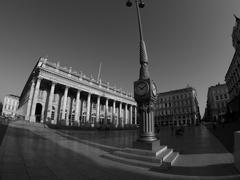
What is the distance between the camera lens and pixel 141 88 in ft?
18.1

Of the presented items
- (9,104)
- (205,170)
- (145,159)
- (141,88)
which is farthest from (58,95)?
(9,104)

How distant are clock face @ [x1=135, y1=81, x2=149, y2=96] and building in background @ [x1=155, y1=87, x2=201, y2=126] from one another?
57918mm

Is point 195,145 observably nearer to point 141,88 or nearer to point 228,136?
point 141,88

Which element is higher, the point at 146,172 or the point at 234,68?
the point at 234,68

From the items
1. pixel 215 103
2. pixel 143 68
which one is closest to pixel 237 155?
pixel 143 68

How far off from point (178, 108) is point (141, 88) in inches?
2539

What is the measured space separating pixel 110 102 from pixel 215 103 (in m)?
49.2

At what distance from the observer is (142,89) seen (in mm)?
5480

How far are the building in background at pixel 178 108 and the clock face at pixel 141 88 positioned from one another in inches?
2280

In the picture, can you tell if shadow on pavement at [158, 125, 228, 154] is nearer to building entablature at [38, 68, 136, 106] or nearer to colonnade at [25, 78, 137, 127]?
colonnade at [25, 78, 137, 127]

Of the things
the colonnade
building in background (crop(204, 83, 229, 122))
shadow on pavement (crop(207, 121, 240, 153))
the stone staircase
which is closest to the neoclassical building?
the colonnade

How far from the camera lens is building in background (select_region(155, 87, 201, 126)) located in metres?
58.9

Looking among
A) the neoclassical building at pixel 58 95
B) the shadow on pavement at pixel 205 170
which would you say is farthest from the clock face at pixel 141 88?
the neoclassical building at pixel 58 95

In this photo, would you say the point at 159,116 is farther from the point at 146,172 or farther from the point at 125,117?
the point at 146,172
